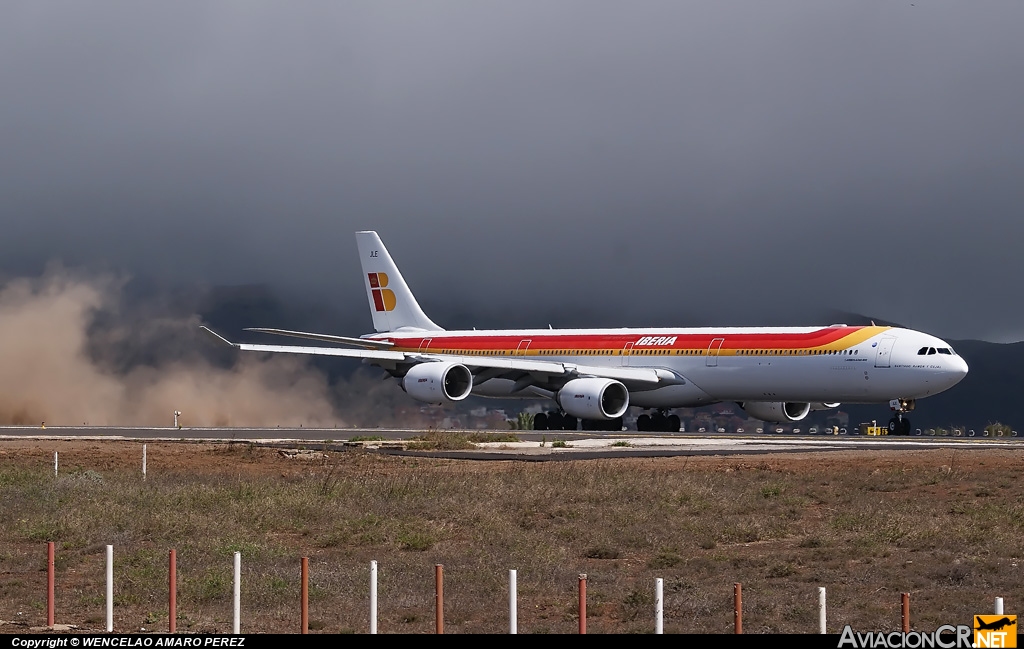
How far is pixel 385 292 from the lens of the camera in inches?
2918

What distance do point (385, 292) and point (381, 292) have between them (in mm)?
395

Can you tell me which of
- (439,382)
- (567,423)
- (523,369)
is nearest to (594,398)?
(523,369)

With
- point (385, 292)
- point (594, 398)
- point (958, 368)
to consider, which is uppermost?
point (385, 292)

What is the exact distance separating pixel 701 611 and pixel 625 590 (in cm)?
186

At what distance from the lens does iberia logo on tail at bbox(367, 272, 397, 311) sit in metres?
73.8

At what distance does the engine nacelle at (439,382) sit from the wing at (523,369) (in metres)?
1.48

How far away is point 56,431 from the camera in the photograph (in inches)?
2394

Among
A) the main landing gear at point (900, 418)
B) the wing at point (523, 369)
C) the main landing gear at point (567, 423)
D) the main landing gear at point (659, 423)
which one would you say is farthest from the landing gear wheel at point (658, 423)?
the main landing gear at point (900, 418)

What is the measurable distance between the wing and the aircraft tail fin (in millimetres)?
7516

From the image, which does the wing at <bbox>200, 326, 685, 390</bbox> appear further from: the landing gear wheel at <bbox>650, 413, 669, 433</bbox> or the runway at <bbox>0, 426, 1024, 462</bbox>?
the landing gear wheel at <bbox>650, 413, 669, 433</bbox>

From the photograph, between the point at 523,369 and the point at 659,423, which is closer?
the point at 523,369

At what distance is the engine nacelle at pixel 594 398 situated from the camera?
57969 millimetres

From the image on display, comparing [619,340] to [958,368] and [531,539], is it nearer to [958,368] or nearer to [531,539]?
[958,368]

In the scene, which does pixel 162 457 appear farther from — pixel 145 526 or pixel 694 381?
pixel 694 381
